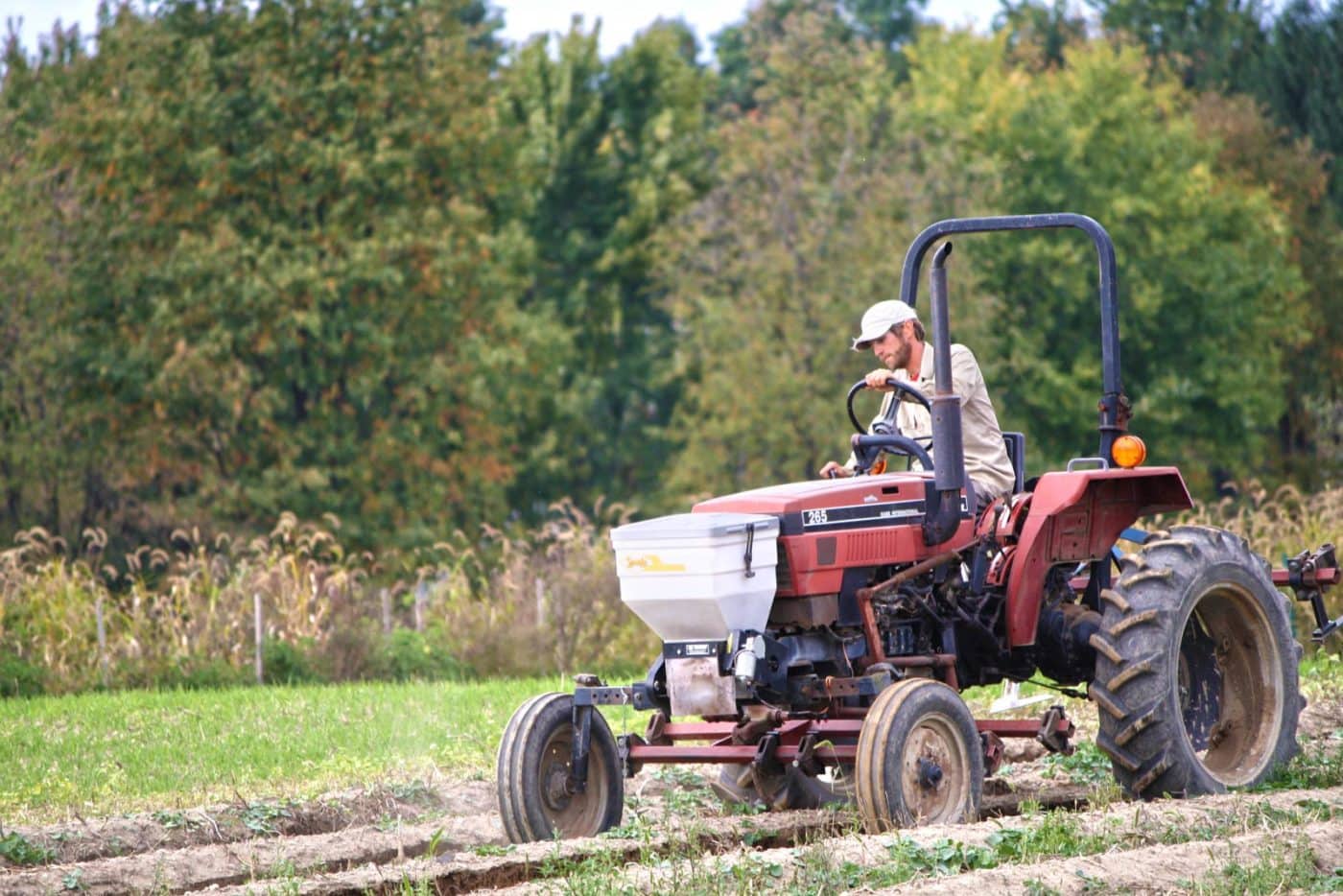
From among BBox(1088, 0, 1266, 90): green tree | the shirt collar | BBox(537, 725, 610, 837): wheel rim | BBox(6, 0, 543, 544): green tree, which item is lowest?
BBox(537, 725, 610, 837): wheel rim

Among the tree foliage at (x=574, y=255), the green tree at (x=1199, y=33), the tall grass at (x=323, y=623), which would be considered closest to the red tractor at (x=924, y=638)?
the tall grass at (x=323, y=623)

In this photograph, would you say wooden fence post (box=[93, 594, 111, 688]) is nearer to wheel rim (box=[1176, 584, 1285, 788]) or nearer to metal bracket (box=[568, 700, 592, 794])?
metal bracket (box=[568, 700, 592, 794])

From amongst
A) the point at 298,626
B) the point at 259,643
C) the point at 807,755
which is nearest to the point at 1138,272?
the point at 298,626

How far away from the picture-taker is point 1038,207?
38688 millimetres

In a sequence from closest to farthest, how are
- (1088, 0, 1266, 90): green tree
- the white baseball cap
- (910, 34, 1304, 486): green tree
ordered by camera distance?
the white baseball cap → (910, 34, 1304, 486): green tree → (1088, 0, 1266, 90): green tree

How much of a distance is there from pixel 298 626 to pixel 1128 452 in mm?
A: 9656

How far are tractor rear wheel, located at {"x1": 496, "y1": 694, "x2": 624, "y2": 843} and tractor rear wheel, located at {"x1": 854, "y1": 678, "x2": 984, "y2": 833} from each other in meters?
1.22

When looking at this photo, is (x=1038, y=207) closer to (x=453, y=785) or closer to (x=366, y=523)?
(x=366, y=523)

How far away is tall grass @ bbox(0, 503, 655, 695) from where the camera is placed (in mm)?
15977

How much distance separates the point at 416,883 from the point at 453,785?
3010 mm

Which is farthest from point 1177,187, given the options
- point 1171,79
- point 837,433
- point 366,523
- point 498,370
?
point 366,523

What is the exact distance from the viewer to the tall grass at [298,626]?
1598cm

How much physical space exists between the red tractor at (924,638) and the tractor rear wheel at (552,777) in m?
0.01

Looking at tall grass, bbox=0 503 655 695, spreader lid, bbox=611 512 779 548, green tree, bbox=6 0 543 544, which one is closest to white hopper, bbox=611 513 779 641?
spreader lid, bbox=611 512 779 548
